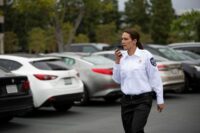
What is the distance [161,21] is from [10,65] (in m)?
60.7

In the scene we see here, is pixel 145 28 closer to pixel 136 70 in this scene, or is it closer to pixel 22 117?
pixel 22 117

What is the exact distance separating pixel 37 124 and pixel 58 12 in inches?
1044

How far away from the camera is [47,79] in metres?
11.4

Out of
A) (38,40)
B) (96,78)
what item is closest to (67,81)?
(96,78)

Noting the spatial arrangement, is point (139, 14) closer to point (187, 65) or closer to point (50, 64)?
point (187, 65)

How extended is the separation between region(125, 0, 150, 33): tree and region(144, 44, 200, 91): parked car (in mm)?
58220

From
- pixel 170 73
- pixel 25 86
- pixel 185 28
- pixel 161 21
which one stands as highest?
pixel 25 86

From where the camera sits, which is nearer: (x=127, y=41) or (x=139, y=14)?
(x=127, y=41)

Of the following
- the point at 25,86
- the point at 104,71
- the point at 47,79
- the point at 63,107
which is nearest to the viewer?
the point at 25,86

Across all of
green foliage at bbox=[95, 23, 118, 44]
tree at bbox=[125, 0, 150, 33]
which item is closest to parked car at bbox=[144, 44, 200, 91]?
green foliage at bbox=[95, 23, 118, 44]

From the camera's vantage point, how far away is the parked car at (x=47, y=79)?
1136 cm

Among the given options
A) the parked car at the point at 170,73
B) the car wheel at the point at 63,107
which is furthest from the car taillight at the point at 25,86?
the parked car at the point at 170,73

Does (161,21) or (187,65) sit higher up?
(187,65)

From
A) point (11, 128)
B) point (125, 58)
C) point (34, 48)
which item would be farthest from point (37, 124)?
point (34, 48)
